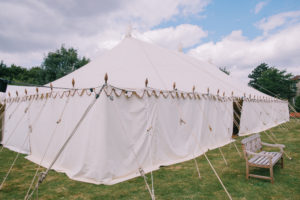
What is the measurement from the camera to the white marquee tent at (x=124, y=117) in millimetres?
3900

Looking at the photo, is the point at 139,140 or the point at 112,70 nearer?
the point at 139,140

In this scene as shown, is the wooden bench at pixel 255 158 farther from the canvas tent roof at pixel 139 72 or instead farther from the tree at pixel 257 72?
the tree at pixel 257 72

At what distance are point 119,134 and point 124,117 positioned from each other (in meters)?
0.37

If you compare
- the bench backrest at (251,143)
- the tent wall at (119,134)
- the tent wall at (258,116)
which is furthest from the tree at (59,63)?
the bench backrest at (251,143)

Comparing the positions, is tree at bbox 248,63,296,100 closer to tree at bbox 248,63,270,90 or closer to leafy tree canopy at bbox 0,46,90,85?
tree at bbox 248,63,270,90

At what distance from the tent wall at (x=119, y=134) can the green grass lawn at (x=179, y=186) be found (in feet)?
0.89

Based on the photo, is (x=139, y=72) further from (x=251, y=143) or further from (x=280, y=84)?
(x=280, y=84)

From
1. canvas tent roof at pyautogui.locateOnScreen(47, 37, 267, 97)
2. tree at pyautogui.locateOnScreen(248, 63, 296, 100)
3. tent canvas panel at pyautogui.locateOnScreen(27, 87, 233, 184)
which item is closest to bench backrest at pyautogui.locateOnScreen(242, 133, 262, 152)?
tent canvas panel at pyautogui.locateOnScreen(27, 87, 233, 184)

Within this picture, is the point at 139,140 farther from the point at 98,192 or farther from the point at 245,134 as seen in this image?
the point at 245,134

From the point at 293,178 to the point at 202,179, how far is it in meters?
1.75

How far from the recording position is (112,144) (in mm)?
3898

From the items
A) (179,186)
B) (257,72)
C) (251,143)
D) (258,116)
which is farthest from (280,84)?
(179,186)

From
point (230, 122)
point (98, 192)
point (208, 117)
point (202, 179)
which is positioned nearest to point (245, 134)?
point (230, 122)

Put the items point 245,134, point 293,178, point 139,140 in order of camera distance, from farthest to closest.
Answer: point 245,134 < point 139,140 < point 293,178
